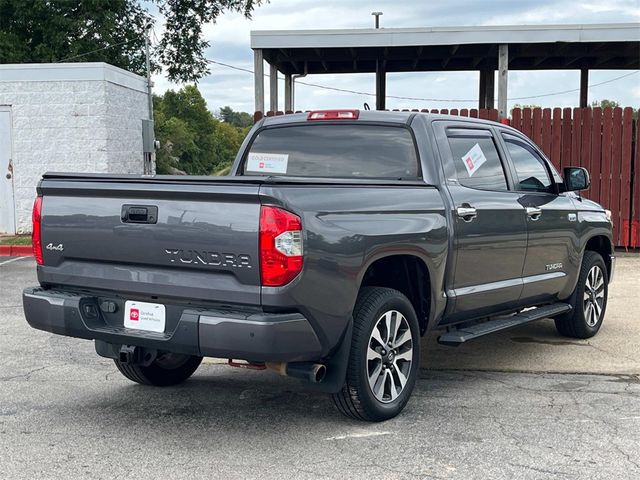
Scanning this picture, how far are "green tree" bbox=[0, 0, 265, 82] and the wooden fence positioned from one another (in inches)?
644

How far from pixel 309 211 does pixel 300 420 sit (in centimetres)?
142

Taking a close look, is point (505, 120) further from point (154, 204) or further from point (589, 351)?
point (154, 204)

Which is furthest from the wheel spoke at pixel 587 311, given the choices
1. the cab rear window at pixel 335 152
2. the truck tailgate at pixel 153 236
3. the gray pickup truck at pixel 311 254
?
the truck tailgate at pixel 153 236

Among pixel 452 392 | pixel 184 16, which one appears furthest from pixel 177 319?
pixel 184 16

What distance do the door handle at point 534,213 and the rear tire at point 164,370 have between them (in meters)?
2.69

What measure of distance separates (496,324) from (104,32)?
2263 cm

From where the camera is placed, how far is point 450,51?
57.0 feet

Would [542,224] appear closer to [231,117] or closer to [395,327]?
[395,327]

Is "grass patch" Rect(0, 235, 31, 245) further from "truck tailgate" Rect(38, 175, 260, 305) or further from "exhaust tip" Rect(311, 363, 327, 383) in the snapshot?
"exhaust tip" Rect(311, 363, 327, 383)

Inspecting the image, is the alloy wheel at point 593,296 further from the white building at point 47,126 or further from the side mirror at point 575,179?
the white building at point 47,126

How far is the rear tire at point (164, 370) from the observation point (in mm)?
5320

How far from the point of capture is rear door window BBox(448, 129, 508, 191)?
18.1ft

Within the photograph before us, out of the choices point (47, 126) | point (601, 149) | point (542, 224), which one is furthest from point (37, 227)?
point (47, 126)

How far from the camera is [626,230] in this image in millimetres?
12977
